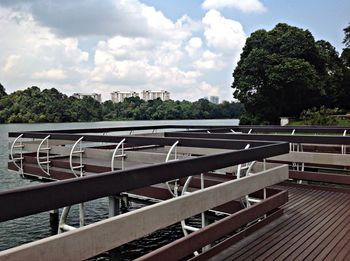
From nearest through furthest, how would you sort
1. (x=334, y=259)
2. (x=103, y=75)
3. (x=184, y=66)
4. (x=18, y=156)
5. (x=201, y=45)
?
(x=334, y=259) < (x=18, y=156) < (x=201, y=45) < (x=103, y=75) < (x=184, y=66)

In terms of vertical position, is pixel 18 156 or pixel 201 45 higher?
pixel 201 45

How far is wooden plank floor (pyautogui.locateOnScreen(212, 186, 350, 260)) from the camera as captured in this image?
12.6ft

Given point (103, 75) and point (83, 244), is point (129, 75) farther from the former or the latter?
point (83, 244)

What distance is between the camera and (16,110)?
79312 mm

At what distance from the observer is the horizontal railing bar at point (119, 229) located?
7.70 ft

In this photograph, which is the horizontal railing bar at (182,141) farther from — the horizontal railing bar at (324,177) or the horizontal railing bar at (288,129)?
the horizontal railing bar at (288,129)

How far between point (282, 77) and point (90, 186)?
1316 inches

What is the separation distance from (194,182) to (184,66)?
100ft

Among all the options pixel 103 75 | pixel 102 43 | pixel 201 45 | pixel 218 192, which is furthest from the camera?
pixel 103 75

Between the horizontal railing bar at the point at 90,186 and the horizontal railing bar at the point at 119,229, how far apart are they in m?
0.21

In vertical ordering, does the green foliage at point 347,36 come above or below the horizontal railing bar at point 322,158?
above

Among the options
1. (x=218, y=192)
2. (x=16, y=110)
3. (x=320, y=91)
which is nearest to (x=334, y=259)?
(x=218, y=192)

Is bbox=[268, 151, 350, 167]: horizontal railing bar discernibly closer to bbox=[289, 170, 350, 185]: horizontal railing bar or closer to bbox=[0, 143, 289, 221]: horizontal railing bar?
bbox=[289, 170, 350, 185]: horizontal railing bar

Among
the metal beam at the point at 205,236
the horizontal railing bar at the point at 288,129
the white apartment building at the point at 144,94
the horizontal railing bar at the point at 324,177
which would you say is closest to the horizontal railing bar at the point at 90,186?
the metal beam at the point at 205,236
